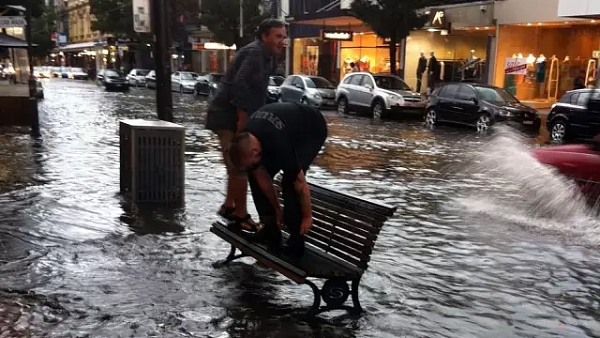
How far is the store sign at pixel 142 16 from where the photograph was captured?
9.09 m

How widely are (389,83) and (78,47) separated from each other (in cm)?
7500

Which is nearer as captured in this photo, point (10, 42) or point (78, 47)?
point (10, 42)

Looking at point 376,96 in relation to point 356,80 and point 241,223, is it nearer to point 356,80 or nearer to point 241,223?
point 356,80

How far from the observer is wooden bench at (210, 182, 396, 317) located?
440cm

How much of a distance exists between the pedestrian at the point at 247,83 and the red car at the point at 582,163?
3.85 meters

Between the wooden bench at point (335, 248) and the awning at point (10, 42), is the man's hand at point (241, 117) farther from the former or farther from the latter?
the awning at point (10, 42)

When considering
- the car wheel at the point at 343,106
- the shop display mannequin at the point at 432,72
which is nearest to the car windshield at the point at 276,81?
the car wheel at the point at 343,106

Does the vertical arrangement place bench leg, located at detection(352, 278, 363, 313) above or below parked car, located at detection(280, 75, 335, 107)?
below

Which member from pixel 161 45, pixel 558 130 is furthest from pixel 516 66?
pixel 161 45

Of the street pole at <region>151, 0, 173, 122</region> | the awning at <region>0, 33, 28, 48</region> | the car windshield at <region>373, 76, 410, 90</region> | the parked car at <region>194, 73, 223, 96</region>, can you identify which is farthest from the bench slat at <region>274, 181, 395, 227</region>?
the parked car at <region>194, 73, 223, 96</region>

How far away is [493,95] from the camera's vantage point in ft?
65.6

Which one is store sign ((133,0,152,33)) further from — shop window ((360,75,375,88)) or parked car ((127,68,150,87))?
→ parked car ((127,68,150,87))

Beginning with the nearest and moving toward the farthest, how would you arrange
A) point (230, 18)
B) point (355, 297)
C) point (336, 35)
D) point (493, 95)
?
point (355, 297) < point (493, 95) < point (336, 35) < point (230, 18)

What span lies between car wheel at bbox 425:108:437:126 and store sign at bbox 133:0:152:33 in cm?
1379
